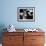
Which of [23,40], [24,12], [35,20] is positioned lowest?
[23,40]

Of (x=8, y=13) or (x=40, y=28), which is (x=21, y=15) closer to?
(x=8, y=13)

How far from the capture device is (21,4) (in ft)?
14.1

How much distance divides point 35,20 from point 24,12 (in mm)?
445

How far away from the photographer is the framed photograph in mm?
4293

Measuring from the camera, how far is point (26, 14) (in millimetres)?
4324

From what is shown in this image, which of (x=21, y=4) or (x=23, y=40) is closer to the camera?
(x=23, y=40)

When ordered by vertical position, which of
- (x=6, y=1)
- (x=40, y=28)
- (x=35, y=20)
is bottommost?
(x=40, y=28)

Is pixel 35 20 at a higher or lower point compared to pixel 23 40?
higher

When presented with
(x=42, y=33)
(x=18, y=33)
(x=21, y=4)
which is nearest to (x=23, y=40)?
(x=18, y=33)

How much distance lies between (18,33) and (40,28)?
888 mm

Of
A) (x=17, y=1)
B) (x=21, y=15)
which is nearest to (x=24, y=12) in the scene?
(x=21, y=15)

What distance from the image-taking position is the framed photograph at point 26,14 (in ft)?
14.1

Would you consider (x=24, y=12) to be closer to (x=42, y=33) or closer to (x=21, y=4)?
(x=21, y=4)

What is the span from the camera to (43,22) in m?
4.33
